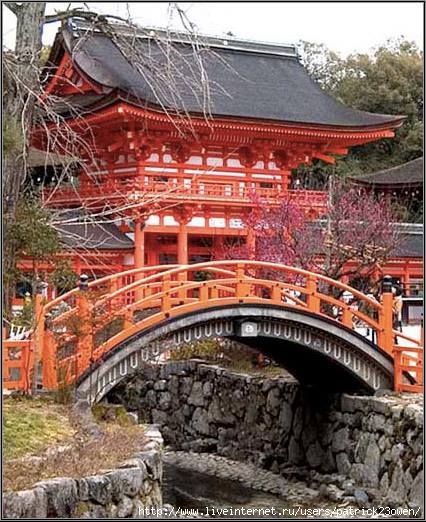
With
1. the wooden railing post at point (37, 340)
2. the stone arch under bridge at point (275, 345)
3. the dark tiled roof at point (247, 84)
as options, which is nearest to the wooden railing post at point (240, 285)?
the stone arch under bridge at point (275, 345)

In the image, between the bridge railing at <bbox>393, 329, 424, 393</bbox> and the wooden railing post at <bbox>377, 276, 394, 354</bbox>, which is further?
the wooden railing post at <bbox>377, 276, 394, 354</bbox>

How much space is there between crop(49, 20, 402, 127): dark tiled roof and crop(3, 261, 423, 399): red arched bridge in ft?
18.2

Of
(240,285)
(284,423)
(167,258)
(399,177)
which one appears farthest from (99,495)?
(399,177)

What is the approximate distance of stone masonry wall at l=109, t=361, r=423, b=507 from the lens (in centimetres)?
1153

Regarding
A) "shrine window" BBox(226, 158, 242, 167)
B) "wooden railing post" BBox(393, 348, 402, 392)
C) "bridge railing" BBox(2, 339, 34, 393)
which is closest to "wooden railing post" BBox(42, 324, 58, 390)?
"bridge railing" BBox(2, 339, 34, 393)

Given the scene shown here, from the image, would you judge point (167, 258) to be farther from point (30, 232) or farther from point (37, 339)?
point (30, 232)

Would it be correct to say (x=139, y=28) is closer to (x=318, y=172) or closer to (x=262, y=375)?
(x=262, y=375)

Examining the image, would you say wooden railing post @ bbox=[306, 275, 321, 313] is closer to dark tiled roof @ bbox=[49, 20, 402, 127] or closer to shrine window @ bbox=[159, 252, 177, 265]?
dark tiled roof @ bbox=[49, 20, 402, 127]

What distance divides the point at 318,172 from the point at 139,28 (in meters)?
24.2

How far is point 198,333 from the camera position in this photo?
38.2 feet

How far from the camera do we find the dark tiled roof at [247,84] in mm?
18359

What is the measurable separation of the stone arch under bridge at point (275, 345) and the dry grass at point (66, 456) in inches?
74.5

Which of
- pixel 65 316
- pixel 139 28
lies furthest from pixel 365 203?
pixel 139 28

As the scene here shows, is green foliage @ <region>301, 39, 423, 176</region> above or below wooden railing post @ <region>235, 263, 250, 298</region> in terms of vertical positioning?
above
